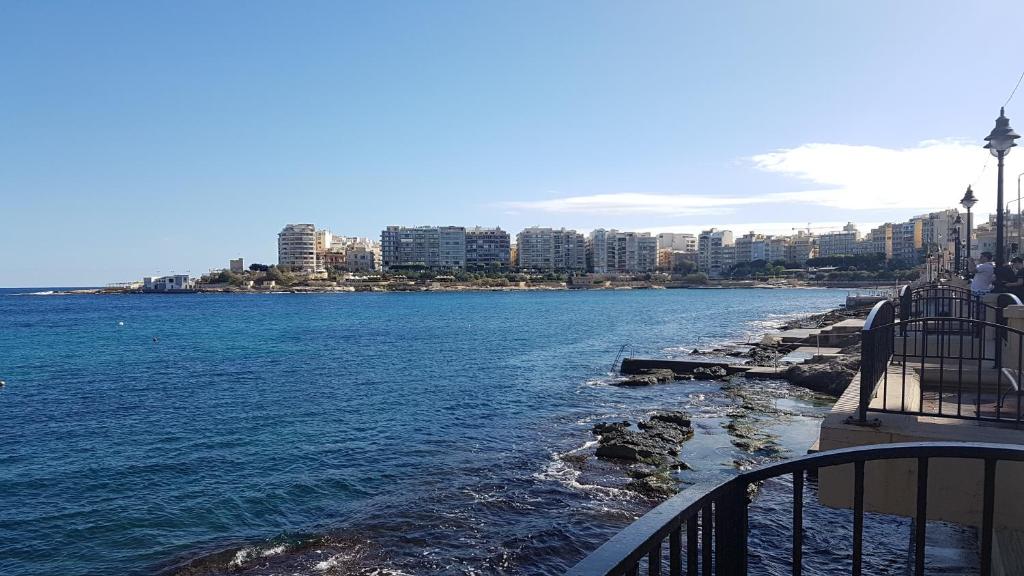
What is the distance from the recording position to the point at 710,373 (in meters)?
31.0

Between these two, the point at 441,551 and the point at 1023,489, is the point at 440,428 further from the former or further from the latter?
the point at 1023,489

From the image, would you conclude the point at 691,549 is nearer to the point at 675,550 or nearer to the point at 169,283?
the point at 675,550

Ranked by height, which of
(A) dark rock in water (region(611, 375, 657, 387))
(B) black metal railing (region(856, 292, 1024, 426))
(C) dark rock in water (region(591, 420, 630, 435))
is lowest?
(A) dark rock in water (region(611, 375, 657, 387))

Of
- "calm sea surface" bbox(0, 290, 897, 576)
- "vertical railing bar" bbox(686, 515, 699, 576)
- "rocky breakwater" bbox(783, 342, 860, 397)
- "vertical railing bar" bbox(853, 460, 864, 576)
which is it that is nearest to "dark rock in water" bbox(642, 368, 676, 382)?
"calm sea surface" bbox(0, 290, 897, 576)

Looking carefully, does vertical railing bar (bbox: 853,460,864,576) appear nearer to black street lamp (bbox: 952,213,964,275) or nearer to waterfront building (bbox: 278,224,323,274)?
black street lamp (bbox: 952,213,964,275)

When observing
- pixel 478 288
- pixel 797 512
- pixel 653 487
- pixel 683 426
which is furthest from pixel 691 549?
pixel 478 288

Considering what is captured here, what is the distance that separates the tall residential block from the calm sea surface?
490ft

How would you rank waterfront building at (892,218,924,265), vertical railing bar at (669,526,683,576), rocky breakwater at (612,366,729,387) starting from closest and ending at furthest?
vertical railing bar at (669,526,683,576), rocky breakwater at (612,366,729,387), waterfront building at (892,218,924,265)

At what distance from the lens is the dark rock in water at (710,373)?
30828 millimetres

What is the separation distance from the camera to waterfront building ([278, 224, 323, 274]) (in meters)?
188

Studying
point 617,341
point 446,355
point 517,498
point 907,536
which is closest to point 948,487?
point 907,536

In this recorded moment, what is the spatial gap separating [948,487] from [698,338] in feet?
161

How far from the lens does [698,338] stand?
5325 cm

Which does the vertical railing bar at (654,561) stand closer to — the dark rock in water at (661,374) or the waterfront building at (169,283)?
the dark rock in water at (661,374)
